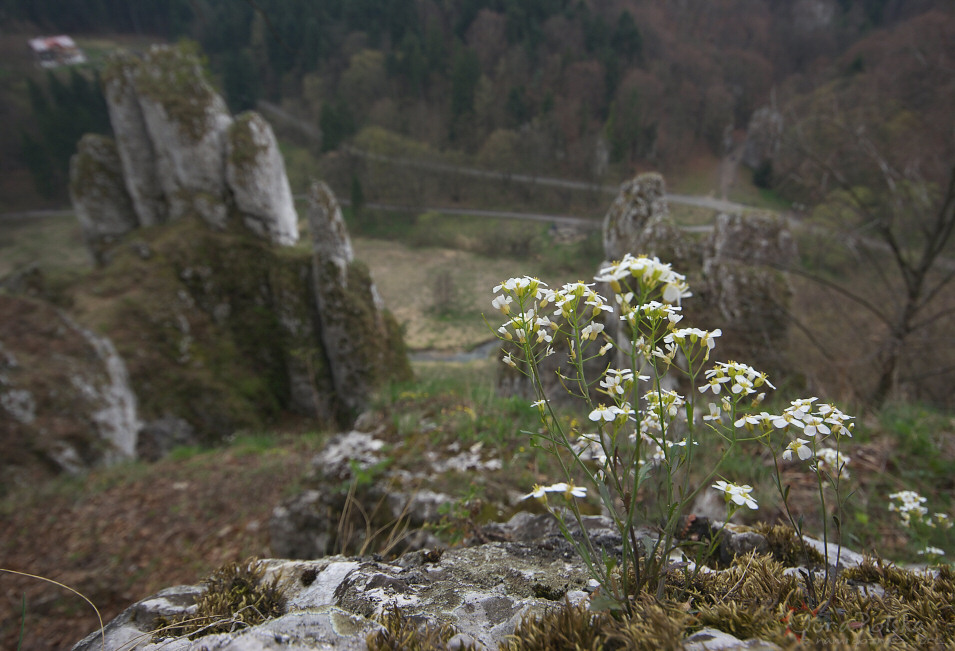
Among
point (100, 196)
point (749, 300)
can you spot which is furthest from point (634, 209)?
point (100, 196)

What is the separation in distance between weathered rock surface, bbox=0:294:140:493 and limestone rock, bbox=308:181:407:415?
201 inches

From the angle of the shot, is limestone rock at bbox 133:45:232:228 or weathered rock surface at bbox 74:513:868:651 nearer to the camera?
weathered rock surface at bbox 74:513:868:651

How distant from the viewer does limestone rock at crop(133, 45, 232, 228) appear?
1409 centimetres

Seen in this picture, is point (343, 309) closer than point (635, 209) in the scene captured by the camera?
No

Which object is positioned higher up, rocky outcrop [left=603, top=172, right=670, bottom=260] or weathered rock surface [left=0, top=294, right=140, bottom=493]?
rocky outcrop [left=603, top=172, right=670, bottom=260]

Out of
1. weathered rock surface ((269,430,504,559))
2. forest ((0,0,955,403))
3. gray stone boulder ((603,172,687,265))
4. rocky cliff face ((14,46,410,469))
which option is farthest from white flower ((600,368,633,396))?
forest ((0,0,955,403))

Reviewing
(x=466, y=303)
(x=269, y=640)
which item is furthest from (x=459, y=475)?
(x=466, y=303)

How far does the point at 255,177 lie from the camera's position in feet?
47.0

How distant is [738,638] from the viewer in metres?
1.04

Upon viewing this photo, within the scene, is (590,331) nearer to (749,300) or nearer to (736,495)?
(736,495)

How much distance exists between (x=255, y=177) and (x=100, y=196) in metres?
6.19

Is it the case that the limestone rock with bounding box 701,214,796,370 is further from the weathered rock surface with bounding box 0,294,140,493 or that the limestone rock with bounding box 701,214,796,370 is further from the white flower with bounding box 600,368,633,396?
the weathered rock surface with bounding box 0,294,140,493

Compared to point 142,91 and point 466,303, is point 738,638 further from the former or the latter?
point 142,91

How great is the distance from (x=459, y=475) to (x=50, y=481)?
286 inches
